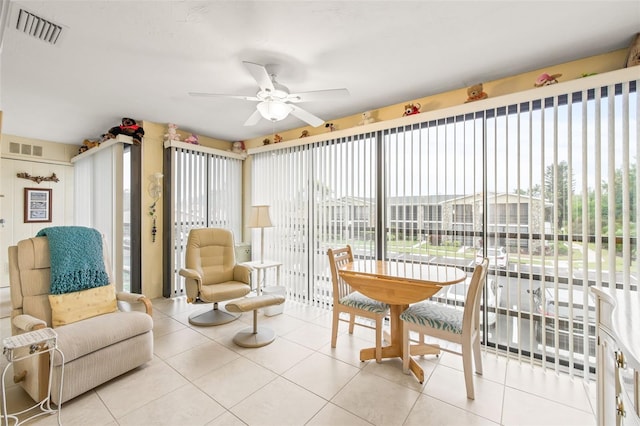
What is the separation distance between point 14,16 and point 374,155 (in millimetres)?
3045

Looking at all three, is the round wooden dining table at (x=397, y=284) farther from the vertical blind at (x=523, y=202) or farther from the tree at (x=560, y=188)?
the tree at (x=560, y=188)

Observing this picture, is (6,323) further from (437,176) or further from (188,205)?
(437,176)

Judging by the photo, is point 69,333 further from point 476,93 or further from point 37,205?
point 37,205

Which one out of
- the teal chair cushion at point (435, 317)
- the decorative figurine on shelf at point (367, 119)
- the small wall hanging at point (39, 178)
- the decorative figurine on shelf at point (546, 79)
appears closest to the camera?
the teal chair cushion at point (435, 317)

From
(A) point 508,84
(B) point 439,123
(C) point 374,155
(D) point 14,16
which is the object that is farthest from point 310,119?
(D) point 14,16

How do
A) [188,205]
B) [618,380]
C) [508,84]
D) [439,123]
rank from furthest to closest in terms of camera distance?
1. [188,205]
2. [439,123]
3. [508,84]
4. [618,380]

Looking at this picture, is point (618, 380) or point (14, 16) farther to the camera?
point (14, 16)

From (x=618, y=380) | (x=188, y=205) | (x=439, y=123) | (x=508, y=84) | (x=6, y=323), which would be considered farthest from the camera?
(x=188, y=205)

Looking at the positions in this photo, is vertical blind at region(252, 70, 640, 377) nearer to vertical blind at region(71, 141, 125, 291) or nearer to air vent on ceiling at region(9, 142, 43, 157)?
vertical blind at region(71, 141, 125, 291)

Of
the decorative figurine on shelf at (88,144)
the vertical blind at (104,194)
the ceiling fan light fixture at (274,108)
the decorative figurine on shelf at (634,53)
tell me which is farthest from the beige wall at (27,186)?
the decorative figurine on shelf at (634,53)

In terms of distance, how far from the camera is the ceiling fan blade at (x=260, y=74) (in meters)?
1.82

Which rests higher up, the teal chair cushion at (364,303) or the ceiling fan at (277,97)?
the ceiling fan at (277,97)

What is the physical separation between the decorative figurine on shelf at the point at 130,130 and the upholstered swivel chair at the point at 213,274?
5.30ft

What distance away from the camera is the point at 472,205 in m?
2.58
